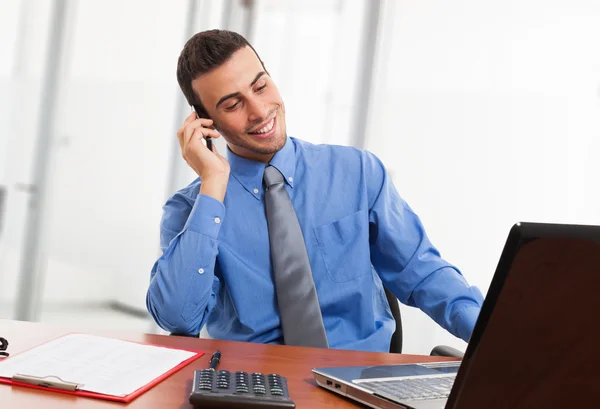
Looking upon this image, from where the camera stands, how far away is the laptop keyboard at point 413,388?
3.19 feet

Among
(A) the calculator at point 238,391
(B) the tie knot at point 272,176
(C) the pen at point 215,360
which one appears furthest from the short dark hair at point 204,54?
(A) the calculator at point 238,391

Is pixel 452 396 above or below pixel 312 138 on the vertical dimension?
below

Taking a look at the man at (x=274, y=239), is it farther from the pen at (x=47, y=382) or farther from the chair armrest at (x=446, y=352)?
the pen at (x=47, y=382)

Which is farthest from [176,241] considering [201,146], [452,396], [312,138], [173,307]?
[312,138]

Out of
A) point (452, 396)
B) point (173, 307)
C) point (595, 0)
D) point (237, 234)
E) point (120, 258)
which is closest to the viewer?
point (452, 396)

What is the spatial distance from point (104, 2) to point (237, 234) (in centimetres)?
259

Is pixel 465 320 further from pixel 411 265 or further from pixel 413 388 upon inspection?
pixel 413 388

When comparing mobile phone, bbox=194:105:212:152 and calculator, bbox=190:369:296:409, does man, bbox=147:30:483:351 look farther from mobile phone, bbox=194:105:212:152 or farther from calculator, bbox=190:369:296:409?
calculator, bbox=190:369:296:409

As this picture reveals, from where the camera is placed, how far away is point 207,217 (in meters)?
1.60

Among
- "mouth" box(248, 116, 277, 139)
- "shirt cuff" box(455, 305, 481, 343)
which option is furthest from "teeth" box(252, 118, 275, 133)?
"shirt cuff" box(455, 305, 481, 343)

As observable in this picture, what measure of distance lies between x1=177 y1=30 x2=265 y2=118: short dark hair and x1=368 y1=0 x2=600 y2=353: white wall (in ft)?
6.35

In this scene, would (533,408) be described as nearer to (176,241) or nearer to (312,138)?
(176,241)

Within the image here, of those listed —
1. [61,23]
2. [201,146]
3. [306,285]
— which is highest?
[61,23]

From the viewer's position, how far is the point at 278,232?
1.62 metres
